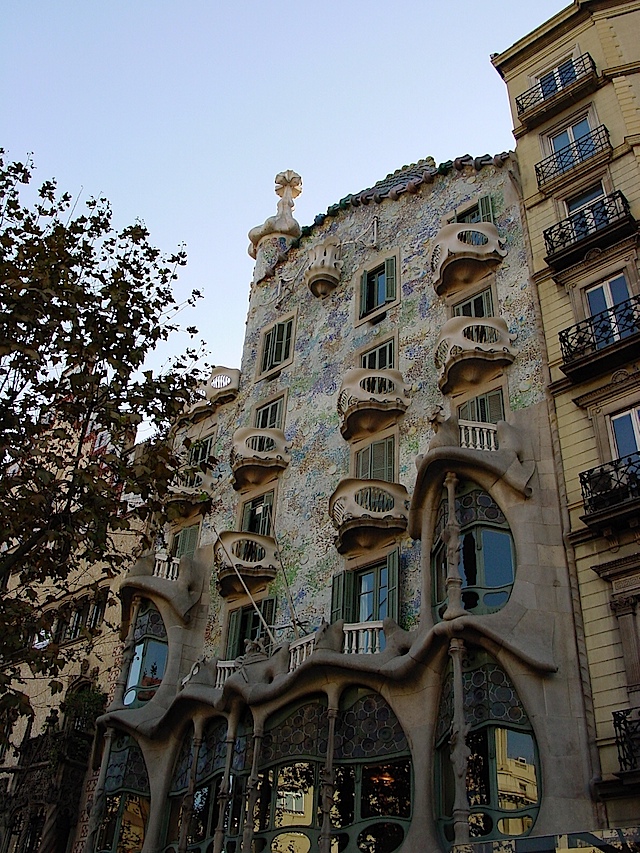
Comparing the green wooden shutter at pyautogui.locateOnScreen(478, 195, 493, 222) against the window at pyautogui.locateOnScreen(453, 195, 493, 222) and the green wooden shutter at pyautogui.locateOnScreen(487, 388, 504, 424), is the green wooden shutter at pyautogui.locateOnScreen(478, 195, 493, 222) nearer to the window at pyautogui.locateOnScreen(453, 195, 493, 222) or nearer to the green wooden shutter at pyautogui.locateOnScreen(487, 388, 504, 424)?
the window at pyautogui.locateOnScreen(453, 195, 493, 222)

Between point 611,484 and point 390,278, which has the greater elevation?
point 390,278

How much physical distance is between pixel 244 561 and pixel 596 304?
405 inches

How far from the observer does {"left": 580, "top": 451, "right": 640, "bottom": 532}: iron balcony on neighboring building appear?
15.0m

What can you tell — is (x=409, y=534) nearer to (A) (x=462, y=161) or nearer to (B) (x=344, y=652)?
(B) (x=344, y=652)

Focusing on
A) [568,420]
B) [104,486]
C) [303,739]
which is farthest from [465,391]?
[104,486]

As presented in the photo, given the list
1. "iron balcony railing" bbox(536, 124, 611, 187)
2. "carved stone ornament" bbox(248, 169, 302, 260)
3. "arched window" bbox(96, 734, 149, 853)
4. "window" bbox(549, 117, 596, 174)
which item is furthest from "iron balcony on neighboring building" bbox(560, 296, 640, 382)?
"carved stone ornament" bbox(248, 169, 302, 260)

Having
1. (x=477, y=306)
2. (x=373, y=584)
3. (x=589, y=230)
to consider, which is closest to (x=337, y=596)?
(x=373, y=584)

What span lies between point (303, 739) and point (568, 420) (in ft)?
26.9

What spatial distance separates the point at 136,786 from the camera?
20.4m

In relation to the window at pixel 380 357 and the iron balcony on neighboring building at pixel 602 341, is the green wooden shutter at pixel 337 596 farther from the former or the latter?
the iron balcony on neighboring building at pixel 602 341

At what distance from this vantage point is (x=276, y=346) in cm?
2741

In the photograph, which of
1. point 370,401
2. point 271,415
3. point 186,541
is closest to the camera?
point 370,401

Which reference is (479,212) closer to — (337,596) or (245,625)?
(337,596)

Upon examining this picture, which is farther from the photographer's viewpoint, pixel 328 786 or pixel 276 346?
pixel 276 346
